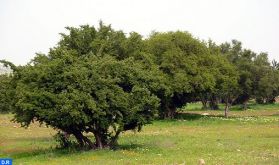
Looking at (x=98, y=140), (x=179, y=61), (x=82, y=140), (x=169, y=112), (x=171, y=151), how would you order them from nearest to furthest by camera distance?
(x=171, y=151) < (x=98, y=140) < (x=82, y=140) < (x=179, y=61) < (x=169, y=112)

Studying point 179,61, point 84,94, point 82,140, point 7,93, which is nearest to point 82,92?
point 84,94

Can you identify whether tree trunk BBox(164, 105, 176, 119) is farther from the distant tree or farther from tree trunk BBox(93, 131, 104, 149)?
tree trunk BBox(93, 131, 104, 149)

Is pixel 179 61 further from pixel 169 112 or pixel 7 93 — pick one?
pixel 7 93

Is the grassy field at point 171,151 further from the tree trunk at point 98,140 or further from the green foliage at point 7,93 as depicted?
the green foliage at point 7,93

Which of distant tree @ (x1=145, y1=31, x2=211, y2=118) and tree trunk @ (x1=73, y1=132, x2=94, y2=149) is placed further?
distant tree @ (x1=145, y1=31, x2=211, y2=118)

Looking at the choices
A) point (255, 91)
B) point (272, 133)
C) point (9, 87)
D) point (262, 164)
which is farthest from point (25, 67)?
point (255, 91)

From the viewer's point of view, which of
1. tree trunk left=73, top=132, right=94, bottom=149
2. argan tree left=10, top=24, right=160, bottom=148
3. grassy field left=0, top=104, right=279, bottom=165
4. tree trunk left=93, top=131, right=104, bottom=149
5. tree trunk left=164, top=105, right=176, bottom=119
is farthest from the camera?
tree trunk left=164, top=105, right=176, bottom=119

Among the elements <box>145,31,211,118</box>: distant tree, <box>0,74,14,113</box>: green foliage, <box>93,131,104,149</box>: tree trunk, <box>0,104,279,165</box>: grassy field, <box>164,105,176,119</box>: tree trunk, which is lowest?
<box>0,104,279,165</box>: grassy field

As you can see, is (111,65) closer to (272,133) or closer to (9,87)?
(9,87)

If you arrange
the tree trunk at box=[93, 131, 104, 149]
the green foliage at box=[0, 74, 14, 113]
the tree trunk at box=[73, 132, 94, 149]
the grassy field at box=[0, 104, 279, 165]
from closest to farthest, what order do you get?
the grassy field at box=[0, 104, 279, 165]
the green foliage at box=[0, 74, 14, 113]
the tree trunk at box=[93, 131, 104, 149]
the tree trunk at box=[73, 132, 94, 149]

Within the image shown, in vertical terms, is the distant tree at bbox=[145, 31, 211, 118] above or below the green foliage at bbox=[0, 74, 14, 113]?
above

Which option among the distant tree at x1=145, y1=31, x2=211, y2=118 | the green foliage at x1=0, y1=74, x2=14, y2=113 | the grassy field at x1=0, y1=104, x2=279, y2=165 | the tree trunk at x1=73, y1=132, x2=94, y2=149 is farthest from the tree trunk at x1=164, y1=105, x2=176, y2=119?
the green foliage at x1=0, y1=74, x2=14, y2=113

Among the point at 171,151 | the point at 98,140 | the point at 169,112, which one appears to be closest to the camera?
the point at 171,151

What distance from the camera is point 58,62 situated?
3044 cm
